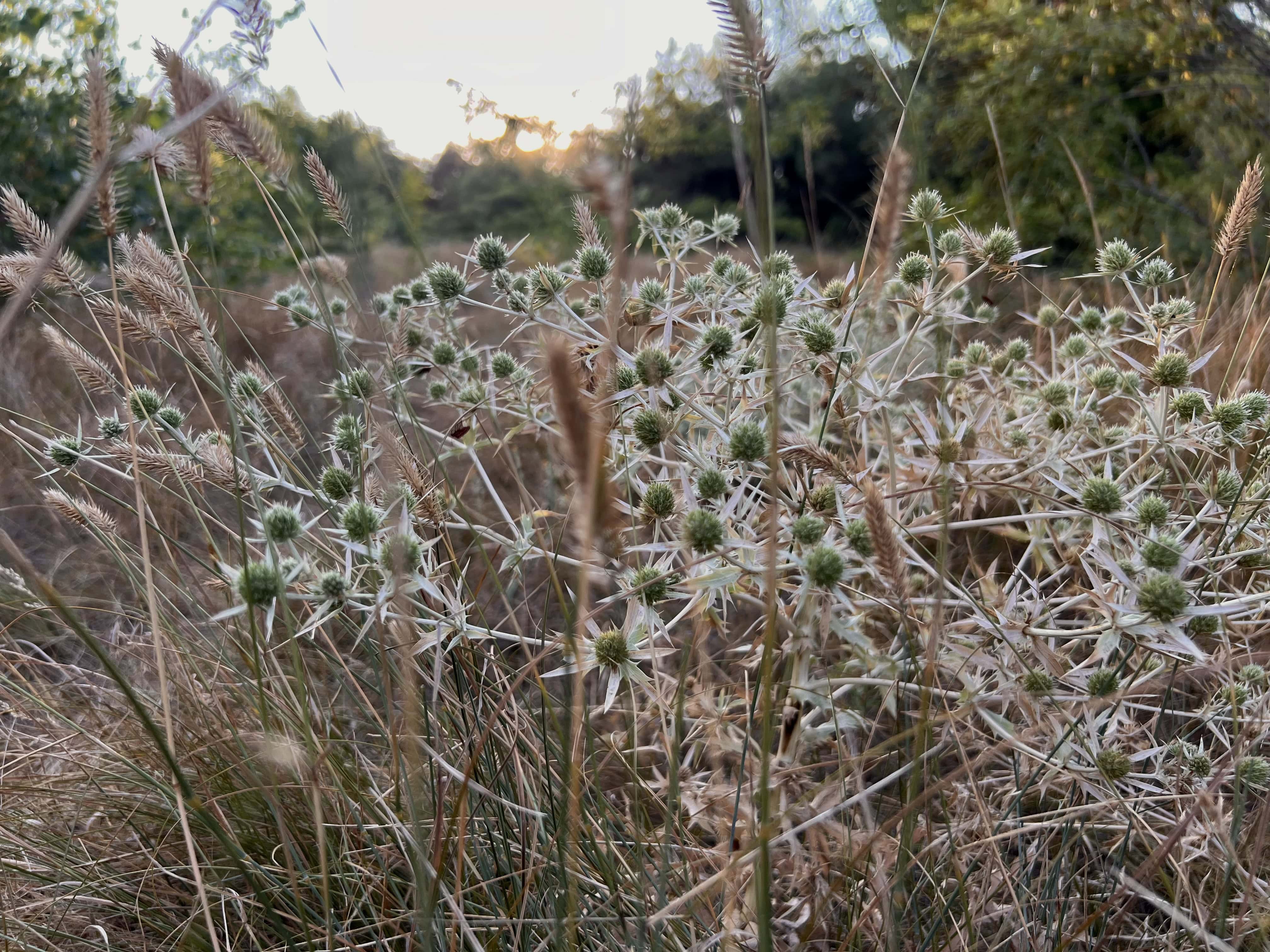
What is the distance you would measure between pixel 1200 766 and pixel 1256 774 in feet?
0.27

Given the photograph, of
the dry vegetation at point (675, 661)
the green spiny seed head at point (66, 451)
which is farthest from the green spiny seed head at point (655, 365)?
the green spiny seed head at point (66, 451)

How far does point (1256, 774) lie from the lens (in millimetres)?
1164

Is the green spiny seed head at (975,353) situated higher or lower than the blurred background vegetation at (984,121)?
lower

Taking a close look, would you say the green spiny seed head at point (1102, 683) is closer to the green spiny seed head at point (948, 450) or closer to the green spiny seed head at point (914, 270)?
the green spiny seed head at point (948, 450)

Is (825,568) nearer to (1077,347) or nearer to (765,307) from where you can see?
(765,307)

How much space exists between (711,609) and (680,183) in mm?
13737

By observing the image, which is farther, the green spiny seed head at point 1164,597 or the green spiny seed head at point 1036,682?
the green spiny seed head at point 1036,682

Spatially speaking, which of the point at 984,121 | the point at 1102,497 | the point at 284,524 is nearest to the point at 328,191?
the point at 284,524

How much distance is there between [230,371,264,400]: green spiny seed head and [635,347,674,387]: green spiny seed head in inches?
26.9

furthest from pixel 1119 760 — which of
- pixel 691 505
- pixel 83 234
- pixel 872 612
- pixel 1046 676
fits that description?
pixel 83 234

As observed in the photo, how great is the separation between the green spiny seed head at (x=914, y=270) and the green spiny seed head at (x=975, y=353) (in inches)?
6.6

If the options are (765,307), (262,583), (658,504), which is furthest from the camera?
(658,504)

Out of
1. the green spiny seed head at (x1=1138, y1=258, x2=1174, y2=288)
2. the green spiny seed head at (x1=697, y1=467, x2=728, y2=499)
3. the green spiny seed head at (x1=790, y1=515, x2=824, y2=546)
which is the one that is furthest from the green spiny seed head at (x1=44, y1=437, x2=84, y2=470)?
the green spiny seed head at (x1=1138, y1=258, x2=1174, y2=288)

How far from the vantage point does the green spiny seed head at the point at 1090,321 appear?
180 centimetres
